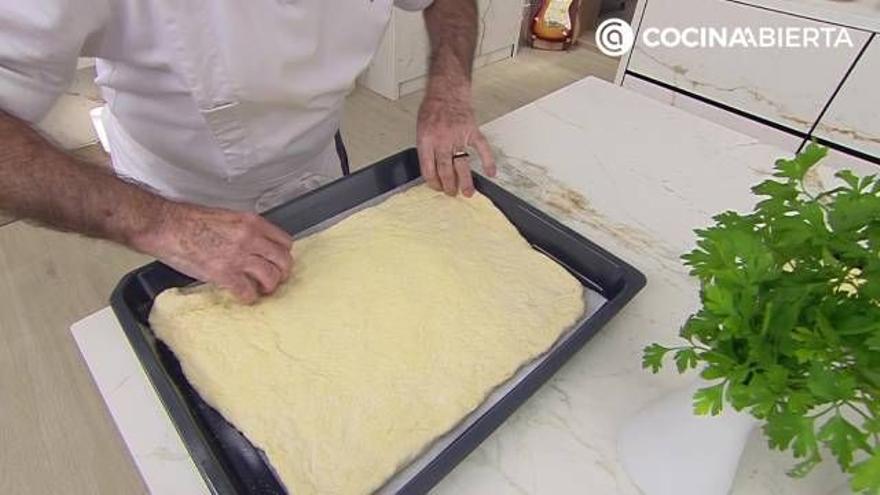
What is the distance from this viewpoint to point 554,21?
9.08ft

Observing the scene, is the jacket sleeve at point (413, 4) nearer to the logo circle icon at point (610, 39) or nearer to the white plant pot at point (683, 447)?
the white plant pot at point (683, 447)

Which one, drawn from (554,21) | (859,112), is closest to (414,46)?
(554,21)

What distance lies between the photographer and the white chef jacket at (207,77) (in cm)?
49

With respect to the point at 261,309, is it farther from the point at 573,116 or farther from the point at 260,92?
the point at 573,116

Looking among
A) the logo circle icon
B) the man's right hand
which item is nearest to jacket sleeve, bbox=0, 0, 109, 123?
the man's right hand

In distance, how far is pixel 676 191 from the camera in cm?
75

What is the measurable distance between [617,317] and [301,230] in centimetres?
38

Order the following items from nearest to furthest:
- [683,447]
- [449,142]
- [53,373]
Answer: [683,447]
[449,142]
[53,373]

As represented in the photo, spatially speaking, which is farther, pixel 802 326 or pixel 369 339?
pixel 369 339

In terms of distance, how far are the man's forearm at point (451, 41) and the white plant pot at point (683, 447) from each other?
0.62 metres

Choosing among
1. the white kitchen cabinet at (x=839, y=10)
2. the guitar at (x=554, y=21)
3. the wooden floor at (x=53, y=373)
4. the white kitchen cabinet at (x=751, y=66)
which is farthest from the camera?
the guitar at (x=554, y=21)

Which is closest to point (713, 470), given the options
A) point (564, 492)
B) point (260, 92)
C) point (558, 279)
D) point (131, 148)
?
point (564, 492)

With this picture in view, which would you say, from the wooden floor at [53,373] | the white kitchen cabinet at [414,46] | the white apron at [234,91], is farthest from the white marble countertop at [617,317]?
the white kitchen cabinet at [414,46]

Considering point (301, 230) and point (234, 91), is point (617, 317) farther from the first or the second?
point (234, 91)
